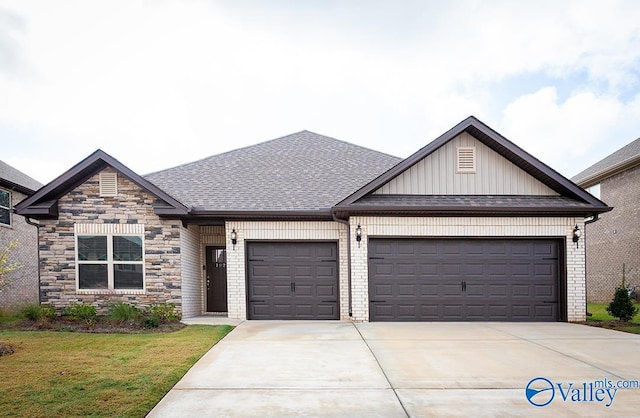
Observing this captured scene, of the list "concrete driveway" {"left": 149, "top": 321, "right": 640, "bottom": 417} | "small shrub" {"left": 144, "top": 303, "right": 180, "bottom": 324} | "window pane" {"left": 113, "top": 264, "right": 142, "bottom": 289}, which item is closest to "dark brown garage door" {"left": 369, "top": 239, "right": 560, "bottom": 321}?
"concrete driveway" {"left": 149, "top": 321, "right": 640, "bottom": 417}

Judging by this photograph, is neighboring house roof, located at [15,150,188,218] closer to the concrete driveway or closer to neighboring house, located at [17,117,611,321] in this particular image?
neighboring house, located at [17,117,611,321]

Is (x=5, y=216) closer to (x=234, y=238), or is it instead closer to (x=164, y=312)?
(x=164, y=312)

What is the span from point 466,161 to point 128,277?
959 cm

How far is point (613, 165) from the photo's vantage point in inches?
741

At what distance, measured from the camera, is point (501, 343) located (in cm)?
823

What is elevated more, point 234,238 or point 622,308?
point 234,238

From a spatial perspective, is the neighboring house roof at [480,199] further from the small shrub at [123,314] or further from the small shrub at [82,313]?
the small shrub at [82,313]

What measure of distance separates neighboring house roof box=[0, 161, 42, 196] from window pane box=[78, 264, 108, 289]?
7.01m

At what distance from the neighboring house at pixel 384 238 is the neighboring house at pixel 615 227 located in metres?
9.35

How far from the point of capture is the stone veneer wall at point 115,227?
1120 cm

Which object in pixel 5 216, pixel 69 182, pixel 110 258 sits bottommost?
pixel 110 258

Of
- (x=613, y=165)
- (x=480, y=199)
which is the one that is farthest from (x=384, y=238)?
(x=613, y=165)

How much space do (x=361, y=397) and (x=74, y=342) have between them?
6.07m

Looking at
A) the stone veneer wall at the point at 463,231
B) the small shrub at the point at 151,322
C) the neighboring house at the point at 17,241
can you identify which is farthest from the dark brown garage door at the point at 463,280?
the neighboring house at the point at 17,241
